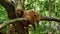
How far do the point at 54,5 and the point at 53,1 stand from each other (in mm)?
102

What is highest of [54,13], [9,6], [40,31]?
[9,6]

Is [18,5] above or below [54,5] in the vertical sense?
above

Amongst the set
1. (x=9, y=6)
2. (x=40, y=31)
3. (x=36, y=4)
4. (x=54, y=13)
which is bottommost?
(x=40, y=31)

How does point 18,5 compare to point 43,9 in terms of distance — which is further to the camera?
point 43,9

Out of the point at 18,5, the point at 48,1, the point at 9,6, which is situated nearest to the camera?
the point at 9,6

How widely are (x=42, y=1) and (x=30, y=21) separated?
78.2 inches

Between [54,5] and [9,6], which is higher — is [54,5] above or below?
below

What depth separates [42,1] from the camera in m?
3.91

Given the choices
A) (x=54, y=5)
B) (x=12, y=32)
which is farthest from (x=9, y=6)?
(x=54, y=5)

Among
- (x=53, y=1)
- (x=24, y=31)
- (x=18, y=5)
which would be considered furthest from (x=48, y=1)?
(x=24, y=31)

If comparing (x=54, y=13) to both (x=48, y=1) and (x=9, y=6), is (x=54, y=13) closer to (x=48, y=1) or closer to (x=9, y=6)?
(x=48, y=1)

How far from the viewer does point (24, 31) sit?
216 centimetres

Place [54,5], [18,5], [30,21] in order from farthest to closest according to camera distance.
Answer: [54,5] → [18,5] → [30,21]

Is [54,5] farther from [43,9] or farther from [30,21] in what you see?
[30,21]
